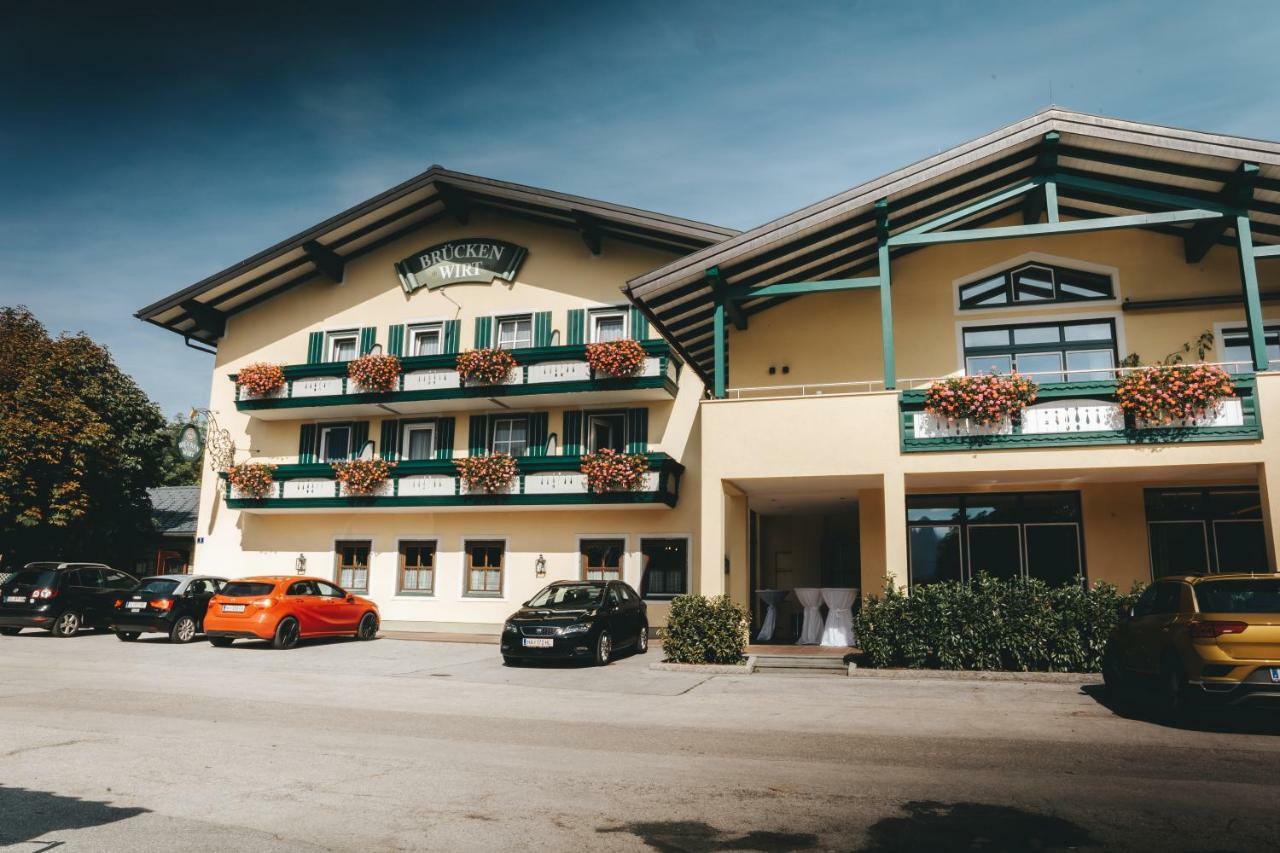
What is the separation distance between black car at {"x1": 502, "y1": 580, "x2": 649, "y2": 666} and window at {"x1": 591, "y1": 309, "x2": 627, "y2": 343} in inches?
305

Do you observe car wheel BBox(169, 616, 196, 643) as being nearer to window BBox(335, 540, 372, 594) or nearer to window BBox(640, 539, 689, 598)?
window BBox(335, 540, 372, 594)

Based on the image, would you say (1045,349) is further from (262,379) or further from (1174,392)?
(262,379)

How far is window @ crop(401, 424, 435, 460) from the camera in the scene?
2378 cm

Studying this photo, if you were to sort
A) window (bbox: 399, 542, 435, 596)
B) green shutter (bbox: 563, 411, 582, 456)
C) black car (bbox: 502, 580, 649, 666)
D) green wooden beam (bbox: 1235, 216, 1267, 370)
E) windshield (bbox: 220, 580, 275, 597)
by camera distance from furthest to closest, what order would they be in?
window (bbox: 399, 542, 435, 596) → green shutter (bbox: 563, 411, 582, 456) → windshield (bbox: 220, 580, 275, 597) → black car (bbox: 502, 580, 649, 666) → green wooden beam (bbox: 1235, 216, 1267, 370)

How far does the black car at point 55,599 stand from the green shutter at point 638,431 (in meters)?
12.3

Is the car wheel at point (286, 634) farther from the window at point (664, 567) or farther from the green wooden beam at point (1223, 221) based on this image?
the green wooden beam at point (1223, 221)

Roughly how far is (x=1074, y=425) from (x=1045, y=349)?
151 inches

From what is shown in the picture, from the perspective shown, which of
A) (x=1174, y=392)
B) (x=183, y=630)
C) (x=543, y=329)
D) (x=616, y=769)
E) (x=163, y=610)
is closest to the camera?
(x=616, y=769)

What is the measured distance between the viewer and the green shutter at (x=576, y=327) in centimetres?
2233

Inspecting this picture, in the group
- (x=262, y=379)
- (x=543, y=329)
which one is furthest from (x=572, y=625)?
(x=262, y=379)

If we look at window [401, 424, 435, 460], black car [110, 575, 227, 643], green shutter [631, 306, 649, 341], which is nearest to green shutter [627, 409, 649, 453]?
green shutter [631, 306, 649, 341]

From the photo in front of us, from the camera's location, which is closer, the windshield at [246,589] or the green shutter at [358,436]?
the windshield at [246,589]

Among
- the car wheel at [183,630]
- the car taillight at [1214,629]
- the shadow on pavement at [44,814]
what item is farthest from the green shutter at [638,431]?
the shadow on pavement at [44,814]

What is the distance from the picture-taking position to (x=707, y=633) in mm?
14266
